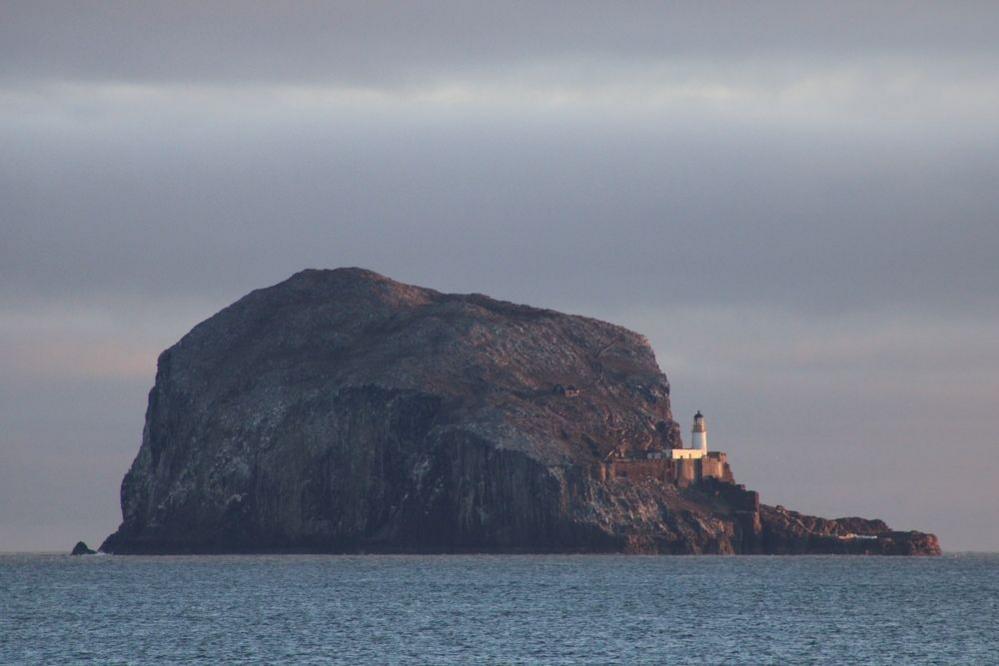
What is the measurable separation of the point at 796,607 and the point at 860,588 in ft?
101

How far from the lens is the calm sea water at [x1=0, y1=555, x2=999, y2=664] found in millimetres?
97500

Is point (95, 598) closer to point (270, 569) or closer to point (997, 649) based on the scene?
point (270, 569)

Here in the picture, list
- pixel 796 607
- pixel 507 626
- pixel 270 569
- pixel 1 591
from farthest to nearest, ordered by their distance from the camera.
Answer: pixel 270 569, pixel 1 591, pixel 796 607, pixel 507 626

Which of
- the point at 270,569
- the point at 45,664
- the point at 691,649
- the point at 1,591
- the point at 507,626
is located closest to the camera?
the point at 45,664

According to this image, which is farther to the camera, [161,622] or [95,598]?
[95,598]

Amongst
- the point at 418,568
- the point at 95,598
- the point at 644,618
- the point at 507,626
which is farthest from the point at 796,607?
the point at 418,568

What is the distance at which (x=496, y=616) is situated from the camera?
400ft

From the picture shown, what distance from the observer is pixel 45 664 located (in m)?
92.7

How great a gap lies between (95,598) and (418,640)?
46892mm

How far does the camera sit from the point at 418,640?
104 m

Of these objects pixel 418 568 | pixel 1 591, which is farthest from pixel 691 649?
pixel 418 568

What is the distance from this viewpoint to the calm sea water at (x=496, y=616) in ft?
320

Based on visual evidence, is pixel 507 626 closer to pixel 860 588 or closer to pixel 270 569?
pixel 860 588

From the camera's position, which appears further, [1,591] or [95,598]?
[1,591]
